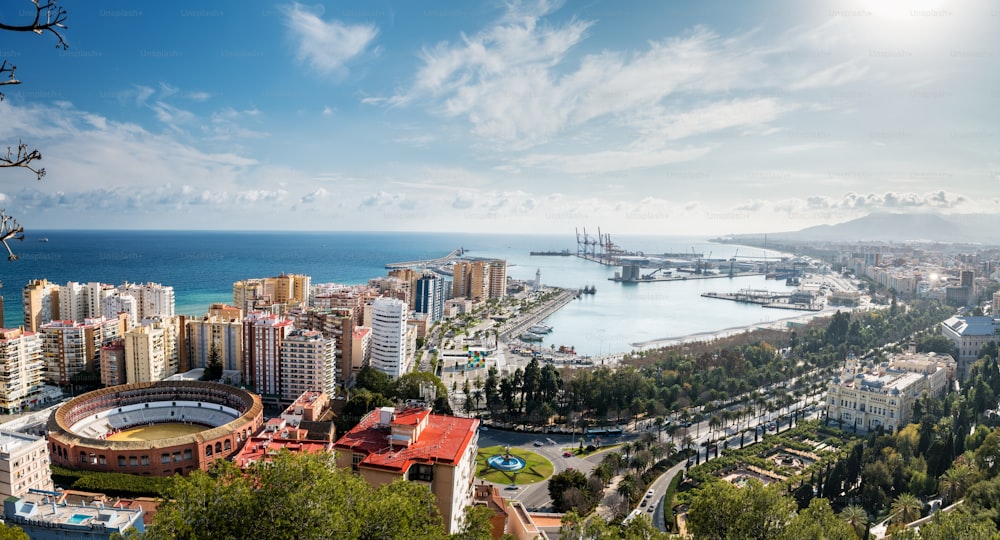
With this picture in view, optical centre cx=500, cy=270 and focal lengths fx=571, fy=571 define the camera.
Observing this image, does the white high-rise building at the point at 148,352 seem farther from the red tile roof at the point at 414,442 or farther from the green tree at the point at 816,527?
the green tree at the point at 816,527

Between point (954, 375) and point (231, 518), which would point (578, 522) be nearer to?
point (231, 518)

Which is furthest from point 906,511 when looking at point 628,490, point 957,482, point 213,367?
point 213,367

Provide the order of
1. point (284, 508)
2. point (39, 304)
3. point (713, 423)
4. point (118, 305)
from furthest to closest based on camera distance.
→ point (118, 305), point (39, 304), point (713, 423), point (284, 508)

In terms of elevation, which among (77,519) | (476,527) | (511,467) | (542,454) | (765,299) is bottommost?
(542,454)

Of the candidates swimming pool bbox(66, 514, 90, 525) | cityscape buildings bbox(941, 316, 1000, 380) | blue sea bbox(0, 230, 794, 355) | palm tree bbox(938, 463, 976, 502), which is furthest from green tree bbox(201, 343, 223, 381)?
cityscape buildings bbox(941, 316, 1000, 380)

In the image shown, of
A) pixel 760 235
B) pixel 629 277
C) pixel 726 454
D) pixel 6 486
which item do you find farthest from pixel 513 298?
pixel 760 235

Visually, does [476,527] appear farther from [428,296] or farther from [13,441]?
[428,296]

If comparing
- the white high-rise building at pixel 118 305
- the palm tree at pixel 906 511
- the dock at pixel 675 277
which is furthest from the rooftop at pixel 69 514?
the dock at pixel 675 277
